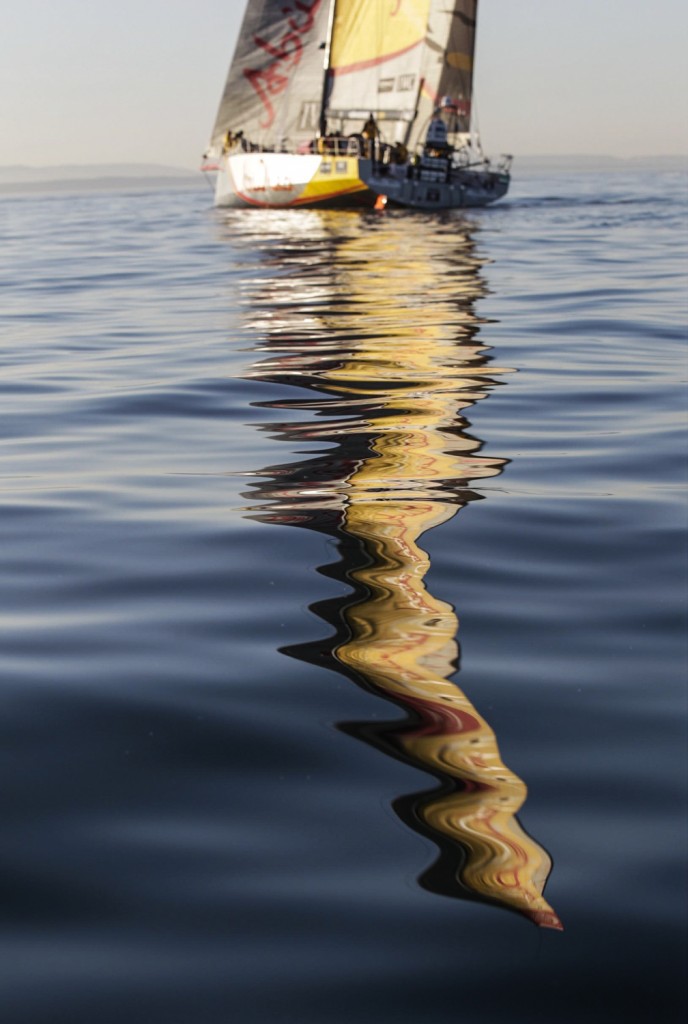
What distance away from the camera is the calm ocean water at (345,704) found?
188 centimetres

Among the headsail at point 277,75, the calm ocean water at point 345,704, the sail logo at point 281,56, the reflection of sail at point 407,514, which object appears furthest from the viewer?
the sail logo at point 281,56

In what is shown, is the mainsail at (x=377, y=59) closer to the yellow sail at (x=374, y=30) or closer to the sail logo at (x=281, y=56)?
the yellow sail at (x=374, y=30)

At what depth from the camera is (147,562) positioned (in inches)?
163

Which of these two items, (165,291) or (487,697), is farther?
(165,291)

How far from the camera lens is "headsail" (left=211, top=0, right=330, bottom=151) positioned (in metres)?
42.1

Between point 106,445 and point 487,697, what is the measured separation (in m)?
3.70

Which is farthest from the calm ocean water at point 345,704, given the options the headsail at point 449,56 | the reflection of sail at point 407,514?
the headsail at point 449,56

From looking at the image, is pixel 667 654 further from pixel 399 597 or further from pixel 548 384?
pixel 548 384

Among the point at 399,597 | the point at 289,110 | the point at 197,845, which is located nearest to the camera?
the point at 197,845

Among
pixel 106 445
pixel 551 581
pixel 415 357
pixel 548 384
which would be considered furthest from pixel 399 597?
pixel 415 357

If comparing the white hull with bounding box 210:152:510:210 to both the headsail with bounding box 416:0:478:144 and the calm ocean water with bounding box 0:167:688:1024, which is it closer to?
the headsail with bounding box 416:0:478:144

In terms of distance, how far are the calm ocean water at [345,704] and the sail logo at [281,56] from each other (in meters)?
38.0

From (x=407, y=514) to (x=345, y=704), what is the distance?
179 cm

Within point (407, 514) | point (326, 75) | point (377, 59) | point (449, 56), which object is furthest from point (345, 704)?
point (449, 56)
